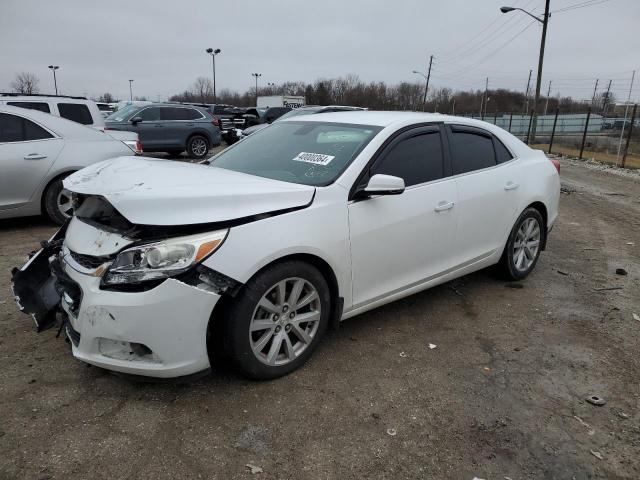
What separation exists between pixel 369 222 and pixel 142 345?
63.4 inches

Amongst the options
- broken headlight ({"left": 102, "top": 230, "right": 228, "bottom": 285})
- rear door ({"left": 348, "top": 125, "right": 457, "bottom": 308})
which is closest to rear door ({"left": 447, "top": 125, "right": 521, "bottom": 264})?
rear door ({"left": 348, "top": 125, "right": 457, "bottom": 308})

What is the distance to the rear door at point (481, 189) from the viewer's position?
406 cm

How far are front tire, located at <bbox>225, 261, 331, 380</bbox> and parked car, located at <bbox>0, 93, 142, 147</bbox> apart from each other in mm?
6237

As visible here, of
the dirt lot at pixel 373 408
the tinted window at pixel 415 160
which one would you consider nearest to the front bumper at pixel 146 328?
the dirt lot at pixel 373 408

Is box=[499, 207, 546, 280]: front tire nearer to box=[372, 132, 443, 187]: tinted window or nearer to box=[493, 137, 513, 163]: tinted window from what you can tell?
box=[493, 137, 513, 163]: tinted window

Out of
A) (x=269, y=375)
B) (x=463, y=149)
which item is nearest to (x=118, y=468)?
(x=269, y=375)

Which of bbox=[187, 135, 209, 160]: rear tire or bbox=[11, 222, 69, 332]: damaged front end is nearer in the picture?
bbox=[11, 222, 69, 332]: damaged front end

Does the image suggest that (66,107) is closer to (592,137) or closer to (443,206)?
(443,206)

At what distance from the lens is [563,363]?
342 centimetres

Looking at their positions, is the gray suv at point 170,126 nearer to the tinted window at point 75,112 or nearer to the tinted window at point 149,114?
the tinted window at point 149,114

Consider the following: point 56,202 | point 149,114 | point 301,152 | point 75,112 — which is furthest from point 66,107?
point 301,152

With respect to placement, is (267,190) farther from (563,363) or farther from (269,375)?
(563,363)

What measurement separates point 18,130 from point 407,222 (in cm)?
551

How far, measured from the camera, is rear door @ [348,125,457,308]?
10.9 ft
